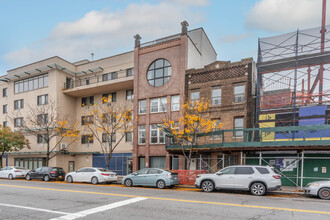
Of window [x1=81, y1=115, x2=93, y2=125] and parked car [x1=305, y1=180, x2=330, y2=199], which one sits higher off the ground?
window [x1=81, y1=115, x2=93, y2=125]

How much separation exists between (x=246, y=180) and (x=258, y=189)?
69 centimetres

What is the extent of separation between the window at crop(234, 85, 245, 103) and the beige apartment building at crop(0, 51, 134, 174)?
11450 millimetres

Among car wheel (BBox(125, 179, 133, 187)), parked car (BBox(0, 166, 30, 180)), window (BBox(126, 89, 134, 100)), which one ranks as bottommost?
parked car (BBox(0, 166, 30, 180))

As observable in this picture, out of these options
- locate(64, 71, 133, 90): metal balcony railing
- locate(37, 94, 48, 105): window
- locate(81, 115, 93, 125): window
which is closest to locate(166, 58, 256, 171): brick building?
locate(64, 71, 133, 90): metal balcony railing

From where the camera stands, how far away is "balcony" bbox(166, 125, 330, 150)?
47.6 feet

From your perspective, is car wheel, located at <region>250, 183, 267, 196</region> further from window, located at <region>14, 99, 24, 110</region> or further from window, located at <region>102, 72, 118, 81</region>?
window, located at <region>14, 99, 24, 110</region>

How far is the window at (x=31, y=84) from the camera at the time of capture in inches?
1310

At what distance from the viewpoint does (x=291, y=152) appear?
16922mm

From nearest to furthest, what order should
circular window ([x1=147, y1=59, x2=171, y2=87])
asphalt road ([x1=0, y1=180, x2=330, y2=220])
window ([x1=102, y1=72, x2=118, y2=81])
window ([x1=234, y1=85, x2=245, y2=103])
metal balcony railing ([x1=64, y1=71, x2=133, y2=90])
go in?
asphalt road ([x1=0, y1=180, x2=330, y2=220]), window ([x1=234, y1=85, x2=245, y2=103]), circular window ([x1=147, y1=59, x2=171, y2=87]), metal balcony railing ([x1=64, y1=71, x2=133, y2=90]), window ([x1=102, y1=72, x2=118, y2=81])

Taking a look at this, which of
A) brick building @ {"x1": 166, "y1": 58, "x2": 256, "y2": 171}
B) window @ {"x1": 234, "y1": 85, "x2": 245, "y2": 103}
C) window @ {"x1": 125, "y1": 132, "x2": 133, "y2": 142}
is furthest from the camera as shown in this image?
window @ {"x1": 125, "y1": 132, "x2": 133, "y2": 142}

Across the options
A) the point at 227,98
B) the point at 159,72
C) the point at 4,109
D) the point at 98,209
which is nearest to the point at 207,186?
the point at 98,209

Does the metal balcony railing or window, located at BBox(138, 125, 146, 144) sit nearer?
window, located at BBox(138, 125, 146, 144)

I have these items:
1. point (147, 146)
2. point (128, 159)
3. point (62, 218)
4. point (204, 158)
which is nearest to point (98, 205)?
point (62, 218)

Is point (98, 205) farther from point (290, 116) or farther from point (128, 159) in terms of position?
point (128, 159)
